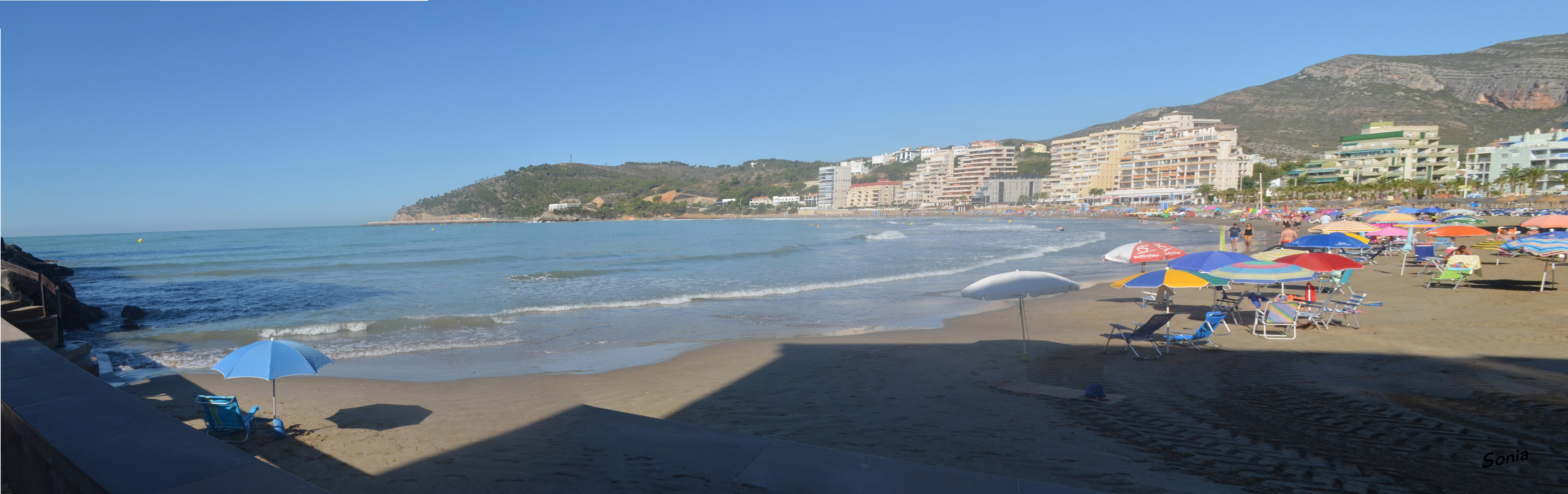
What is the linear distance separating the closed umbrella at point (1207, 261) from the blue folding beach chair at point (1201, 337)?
0.84 metres

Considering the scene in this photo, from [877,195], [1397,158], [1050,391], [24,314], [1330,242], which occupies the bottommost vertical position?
[1050,391]

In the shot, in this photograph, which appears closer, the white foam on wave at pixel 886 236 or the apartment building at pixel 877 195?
the white foam on wave at pixel 886 236

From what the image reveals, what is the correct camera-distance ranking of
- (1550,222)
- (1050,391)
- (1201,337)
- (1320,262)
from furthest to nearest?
(1550,222)
(1320,262)
(1201,337)
(1050,391)

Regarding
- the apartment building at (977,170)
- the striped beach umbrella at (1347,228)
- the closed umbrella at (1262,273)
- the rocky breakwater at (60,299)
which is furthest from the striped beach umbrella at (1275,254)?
the apartment building at (977,170)

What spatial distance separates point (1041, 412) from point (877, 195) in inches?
6498

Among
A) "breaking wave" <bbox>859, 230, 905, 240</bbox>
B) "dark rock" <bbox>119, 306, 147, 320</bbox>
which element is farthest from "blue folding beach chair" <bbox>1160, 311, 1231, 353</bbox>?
"breaking wave" <bbox>859, 230, 905, 240</bbox>

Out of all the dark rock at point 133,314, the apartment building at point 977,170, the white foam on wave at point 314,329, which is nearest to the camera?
the white foam on wave at point 314,329

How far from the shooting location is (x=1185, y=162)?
353 ft

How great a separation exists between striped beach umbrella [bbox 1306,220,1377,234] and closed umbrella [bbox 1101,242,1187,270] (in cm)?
671

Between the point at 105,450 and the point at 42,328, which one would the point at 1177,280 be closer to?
the point at 105,450

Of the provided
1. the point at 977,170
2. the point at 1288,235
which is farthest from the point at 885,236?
the point at 977,170

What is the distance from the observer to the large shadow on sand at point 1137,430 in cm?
418

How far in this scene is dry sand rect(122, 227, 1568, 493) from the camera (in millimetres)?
4316

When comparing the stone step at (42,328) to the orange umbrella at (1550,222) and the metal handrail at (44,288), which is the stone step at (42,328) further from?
the orange umbrella at (1550,222)
